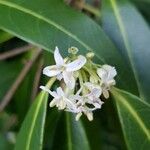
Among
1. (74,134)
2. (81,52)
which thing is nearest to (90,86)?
(81,52)

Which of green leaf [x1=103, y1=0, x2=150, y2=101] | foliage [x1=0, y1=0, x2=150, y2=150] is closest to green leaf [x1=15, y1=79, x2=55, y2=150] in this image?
foliage [x1=0, y1=0, x2=150, y2=150]

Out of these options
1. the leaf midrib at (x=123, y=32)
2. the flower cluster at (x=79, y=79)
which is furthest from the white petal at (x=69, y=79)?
the leaf midrib at (x=123, y=32)

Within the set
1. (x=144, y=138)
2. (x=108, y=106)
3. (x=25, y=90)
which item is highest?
(x=25, y=90)

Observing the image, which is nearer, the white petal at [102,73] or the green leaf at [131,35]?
the white petal at [102,73]

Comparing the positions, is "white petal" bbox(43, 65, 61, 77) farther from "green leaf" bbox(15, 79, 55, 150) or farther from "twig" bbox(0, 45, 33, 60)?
"twig" bbox(0, 45, 33, 60)

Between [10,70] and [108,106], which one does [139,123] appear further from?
[10,70]

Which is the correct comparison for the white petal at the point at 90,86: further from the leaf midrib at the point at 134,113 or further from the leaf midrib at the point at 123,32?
the leaf midrib at the point at 123,32

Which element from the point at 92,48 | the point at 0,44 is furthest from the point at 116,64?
the point at 0,44
